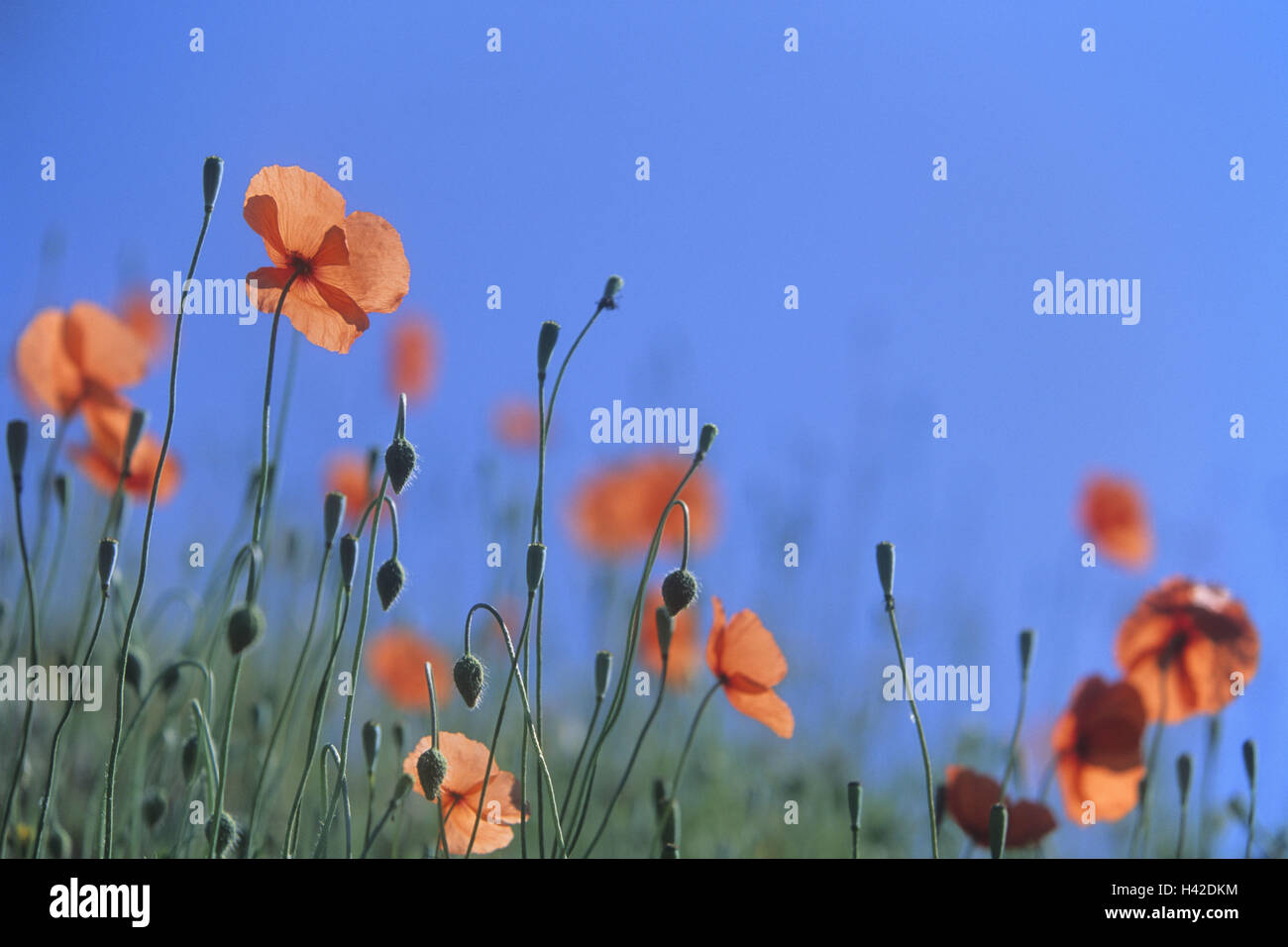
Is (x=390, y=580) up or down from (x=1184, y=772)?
up

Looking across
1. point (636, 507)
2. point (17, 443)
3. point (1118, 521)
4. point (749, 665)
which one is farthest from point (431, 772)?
point (1118, 521)

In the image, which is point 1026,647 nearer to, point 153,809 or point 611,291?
point 611,291

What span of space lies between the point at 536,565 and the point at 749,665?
0.88 ft

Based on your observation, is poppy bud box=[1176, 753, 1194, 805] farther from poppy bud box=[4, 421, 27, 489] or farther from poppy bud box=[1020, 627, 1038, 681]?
poppy bud box=[4, 421, 27, 489]

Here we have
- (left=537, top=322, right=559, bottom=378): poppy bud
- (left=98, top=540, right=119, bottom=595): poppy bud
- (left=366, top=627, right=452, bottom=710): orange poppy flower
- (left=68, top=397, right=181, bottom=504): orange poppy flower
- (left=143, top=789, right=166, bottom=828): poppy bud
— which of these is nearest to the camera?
(left=98, top=540, right=119, bottom=595): poppy bud

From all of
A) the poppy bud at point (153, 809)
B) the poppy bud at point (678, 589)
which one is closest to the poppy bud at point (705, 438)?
the poppy bud at point (678, 589)

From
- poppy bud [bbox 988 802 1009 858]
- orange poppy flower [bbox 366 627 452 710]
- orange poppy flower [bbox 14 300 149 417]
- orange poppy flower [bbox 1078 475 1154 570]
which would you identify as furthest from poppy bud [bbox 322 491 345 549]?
orange poppy flower [bbox 1078 475 1154 570]

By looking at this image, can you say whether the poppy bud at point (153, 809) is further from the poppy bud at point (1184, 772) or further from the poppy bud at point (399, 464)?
the poppy bud at point (1184, 772)

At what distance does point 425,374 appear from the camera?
95.3 inches

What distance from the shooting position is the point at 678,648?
69.5 inches

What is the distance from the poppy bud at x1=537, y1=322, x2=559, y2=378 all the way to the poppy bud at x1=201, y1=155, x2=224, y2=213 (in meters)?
0.30

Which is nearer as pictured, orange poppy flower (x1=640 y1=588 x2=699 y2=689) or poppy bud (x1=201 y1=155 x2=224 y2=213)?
poppy bud (x1=201 y1=155 x2=224 y2=213)

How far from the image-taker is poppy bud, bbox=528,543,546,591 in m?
0.90

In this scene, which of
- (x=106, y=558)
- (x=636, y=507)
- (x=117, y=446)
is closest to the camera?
(x=106, y=558)
